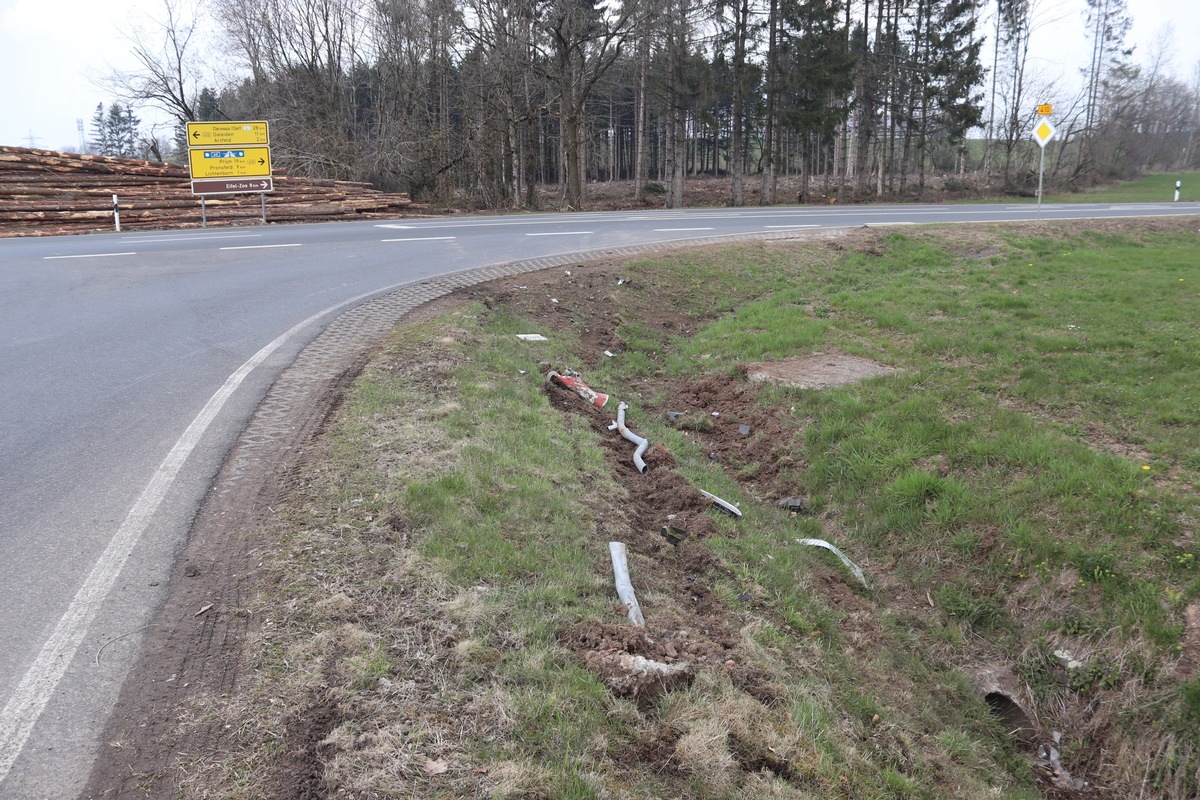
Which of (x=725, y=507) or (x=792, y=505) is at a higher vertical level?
(x=725, y=507)

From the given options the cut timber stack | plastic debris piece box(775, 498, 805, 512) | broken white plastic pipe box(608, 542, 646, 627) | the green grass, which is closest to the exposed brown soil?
broken white plastic pipe box(608, 542, 646, 627)

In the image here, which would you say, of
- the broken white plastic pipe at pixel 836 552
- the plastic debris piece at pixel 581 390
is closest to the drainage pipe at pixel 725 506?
the broken white plastic pipe at pixel 836 552

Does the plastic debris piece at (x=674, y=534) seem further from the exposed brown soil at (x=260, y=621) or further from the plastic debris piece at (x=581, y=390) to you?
the plastic debris piece at (x=581, y=390)

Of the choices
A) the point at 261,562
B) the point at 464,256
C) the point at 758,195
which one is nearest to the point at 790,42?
the point at 758,195

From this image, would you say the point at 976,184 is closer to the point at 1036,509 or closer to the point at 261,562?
the point at 1036,509

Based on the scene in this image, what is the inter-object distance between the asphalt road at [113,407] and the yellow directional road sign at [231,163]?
220 inches

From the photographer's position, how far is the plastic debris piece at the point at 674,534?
17.8 feet

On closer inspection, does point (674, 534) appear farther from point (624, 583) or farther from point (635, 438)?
point (635, 438)

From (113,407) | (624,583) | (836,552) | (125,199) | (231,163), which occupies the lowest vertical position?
(836,552)

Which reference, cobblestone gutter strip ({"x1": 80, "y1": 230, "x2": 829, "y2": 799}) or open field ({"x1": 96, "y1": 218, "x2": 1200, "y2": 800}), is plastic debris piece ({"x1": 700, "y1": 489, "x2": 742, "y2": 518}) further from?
cobblestone gutter strip ({"x1": 80, "y1": 230, "x2": 829, "y2": 799})

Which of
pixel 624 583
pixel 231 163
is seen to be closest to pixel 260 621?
pixel 624 583

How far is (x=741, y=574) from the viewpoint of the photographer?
5.14 metres

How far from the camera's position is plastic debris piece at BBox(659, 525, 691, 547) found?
543cm

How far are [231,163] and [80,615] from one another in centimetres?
2012
